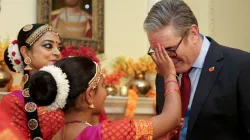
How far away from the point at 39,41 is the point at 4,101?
53cm

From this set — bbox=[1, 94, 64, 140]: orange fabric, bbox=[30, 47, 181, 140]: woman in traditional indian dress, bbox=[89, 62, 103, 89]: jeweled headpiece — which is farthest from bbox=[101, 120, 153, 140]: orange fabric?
bbox=[1, 94, 64, 140]: orange fabric

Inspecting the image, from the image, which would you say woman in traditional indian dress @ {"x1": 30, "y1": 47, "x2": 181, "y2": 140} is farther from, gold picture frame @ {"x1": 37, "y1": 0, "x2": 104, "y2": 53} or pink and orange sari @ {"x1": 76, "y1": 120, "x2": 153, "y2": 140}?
gold picture frame @ {"x1": 37, "y1": 0, "x2": 104, "y2": 53}

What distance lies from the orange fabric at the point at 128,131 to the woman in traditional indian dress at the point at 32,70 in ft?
3.24

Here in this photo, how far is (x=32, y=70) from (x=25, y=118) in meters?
0.42

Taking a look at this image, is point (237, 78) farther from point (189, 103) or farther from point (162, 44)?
point (162, 44)

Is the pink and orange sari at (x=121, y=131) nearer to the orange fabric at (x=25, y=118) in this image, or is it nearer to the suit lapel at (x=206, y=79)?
the suit lapel at (x=206, y=79)

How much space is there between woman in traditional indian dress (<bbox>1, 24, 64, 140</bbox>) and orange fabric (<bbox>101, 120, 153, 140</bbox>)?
0.99 meters

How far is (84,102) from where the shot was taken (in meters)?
2.04

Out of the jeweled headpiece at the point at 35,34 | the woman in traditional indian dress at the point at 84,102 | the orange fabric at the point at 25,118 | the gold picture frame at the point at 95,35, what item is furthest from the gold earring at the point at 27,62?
the gold picture frame at the point at 95,35

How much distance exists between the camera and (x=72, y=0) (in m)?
4.94

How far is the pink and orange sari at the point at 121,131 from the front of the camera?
1.88 meters

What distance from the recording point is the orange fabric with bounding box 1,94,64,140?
2752 millimetres

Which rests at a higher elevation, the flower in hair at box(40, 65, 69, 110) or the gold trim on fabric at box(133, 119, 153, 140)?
the flower in hair at box(40, 65, 69, 110)

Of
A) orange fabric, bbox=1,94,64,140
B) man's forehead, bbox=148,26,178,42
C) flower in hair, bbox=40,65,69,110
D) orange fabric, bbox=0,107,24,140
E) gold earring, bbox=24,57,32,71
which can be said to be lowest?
orange fabric, bbox=1,94,64,140
